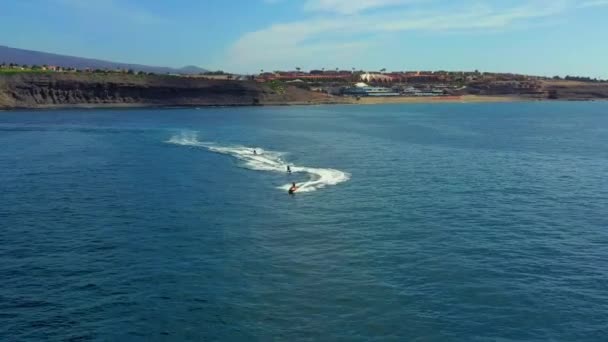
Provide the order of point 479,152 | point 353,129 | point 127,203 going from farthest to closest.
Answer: point 353,129 < point 479,152 < point 127,203

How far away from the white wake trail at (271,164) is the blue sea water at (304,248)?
49 cm

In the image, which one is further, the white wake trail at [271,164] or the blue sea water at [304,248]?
the white wake trail at [271,164]

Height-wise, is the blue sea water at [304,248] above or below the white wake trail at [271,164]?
below

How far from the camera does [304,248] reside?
134 ft

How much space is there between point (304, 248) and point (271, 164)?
36.9 meters

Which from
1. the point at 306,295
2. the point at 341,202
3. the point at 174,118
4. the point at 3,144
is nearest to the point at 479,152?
the point at 341,202

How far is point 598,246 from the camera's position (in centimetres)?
4131

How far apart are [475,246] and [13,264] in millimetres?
28522

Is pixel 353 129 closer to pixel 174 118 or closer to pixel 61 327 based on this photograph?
pixel 174 118

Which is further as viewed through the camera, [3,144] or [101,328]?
[3,144]

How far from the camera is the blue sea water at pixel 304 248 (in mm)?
29797

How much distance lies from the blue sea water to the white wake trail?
492 mm

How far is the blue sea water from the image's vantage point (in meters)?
29.8

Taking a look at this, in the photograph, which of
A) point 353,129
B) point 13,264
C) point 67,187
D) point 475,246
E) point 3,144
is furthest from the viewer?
point 353,129
